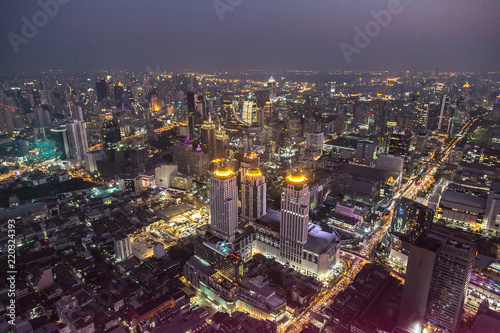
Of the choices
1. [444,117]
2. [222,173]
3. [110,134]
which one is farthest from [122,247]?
[444,117]

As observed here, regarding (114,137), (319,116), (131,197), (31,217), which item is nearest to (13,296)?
(31,217)

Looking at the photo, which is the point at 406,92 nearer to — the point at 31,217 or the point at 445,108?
the point at 445,108

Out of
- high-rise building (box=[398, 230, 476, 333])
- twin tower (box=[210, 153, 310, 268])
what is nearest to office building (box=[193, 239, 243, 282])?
twin tower (box=[210, 153, 310, 268])

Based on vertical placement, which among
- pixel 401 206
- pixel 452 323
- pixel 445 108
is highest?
pixel 445 108

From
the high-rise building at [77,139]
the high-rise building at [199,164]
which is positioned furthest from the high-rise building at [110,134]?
the high-rise building at [199,164]

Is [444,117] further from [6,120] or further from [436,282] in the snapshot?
[6,120]
